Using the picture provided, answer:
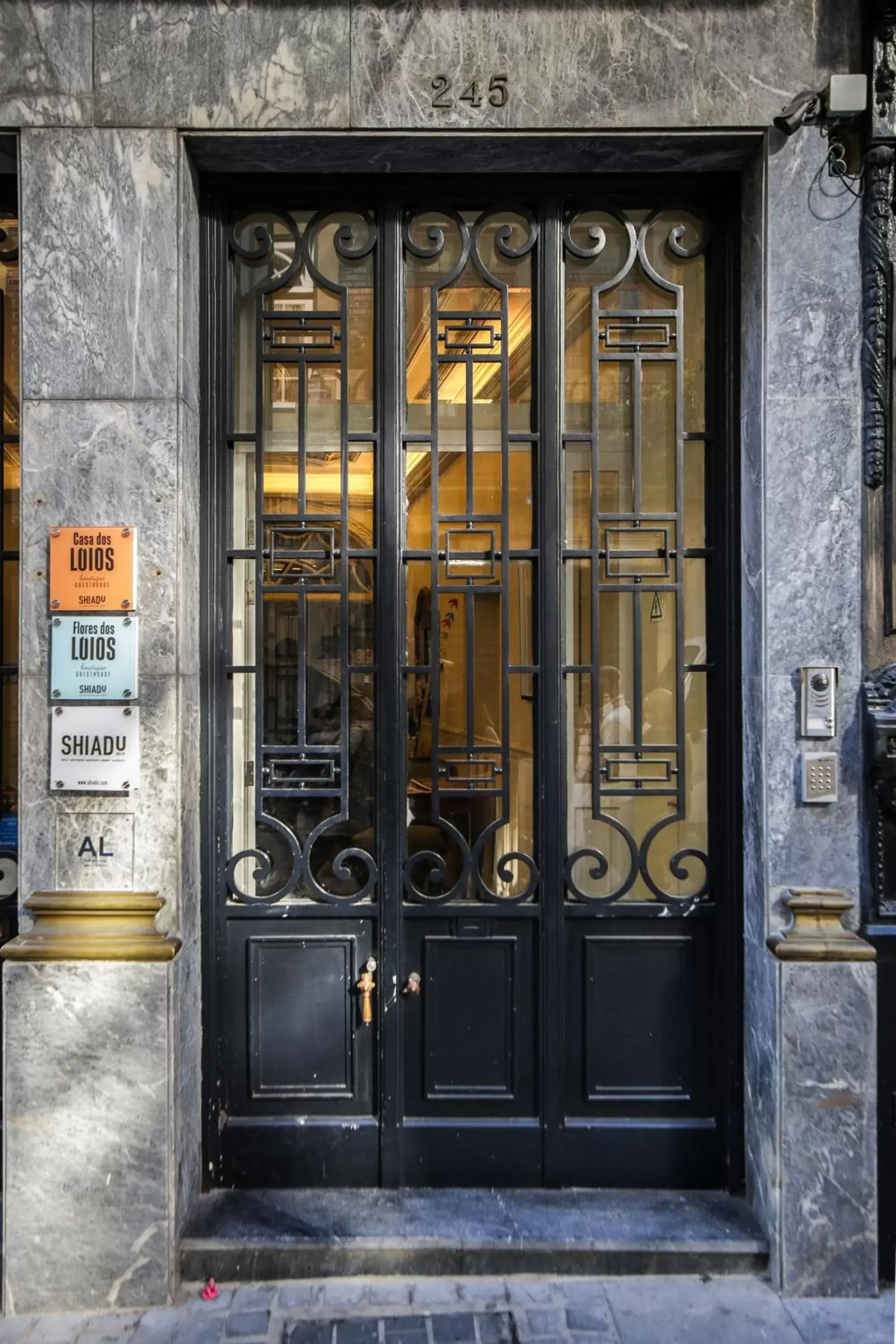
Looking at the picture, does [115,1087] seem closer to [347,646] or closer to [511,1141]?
[511,1141]

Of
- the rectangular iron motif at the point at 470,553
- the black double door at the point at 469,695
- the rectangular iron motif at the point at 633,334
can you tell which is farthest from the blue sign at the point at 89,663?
the rectangular iron motif at the point at 633,334

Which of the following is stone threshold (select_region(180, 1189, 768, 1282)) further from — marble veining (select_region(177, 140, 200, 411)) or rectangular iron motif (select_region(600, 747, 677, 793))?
marble veining (select_region(177, 140, 200, 411))

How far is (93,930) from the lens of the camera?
11.1ft

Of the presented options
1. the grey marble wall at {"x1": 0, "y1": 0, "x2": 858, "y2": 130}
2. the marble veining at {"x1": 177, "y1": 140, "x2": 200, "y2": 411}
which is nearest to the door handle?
the marble veining at {"x1": 177, "y1": 140, "x2": 200, "y2": 411}

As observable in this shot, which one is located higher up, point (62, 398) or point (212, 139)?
point (212, 139)

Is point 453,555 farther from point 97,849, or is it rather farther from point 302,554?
point 97,849

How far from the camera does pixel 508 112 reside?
341cm

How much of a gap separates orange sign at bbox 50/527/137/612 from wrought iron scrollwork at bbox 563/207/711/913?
6.66 feet

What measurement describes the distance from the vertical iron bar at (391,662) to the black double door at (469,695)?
0.05 feet

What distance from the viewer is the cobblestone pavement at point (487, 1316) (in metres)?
3.08

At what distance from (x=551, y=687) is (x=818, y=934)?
1579 millimetres

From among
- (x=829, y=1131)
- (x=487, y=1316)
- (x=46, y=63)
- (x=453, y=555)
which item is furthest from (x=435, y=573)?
(x=487, y=1316)

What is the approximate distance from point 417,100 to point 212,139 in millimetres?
921

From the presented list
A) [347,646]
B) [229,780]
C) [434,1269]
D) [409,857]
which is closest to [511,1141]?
[434,1269]
